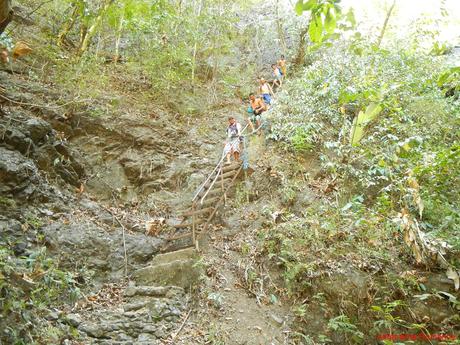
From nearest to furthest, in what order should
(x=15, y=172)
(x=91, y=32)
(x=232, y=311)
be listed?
(x=232, y=311)
(x=15, y=172)
(x=91, y=32)

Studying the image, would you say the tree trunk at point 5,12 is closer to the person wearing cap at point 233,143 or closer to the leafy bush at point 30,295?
the leafy bush at point 30,295

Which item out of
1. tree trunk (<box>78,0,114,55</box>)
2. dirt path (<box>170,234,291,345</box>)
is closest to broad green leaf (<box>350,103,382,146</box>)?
dirt path (<box>170,234,291,345</box>)

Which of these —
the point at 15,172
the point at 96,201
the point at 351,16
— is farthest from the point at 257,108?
the point at 351,16

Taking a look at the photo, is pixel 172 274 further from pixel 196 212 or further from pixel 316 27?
pixel 316 27

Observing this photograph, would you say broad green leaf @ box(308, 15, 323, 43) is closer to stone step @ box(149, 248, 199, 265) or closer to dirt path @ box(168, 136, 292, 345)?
dirt path @ box(168, 136, 292, 345)

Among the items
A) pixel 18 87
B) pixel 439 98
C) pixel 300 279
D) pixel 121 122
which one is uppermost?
pixel 439 98

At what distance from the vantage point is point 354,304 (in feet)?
19.9

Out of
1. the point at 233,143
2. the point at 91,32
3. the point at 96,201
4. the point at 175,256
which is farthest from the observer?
the point at 91,32

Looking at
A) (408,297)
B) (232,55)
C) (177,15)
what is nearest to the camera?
(408,297)

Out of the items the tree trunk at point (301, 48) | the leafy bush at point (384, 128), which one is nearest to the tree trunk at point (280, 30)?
the tree trunk at point (301, 48)

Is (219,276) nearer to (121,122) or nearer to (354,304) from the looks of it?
(354,304)

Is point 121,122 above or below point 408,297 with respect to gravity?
above

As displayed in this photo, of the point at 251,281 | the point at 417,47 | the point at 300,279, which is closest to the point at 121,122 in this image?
the point at 251,281

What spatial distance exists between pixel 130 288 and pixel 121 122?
550cm
